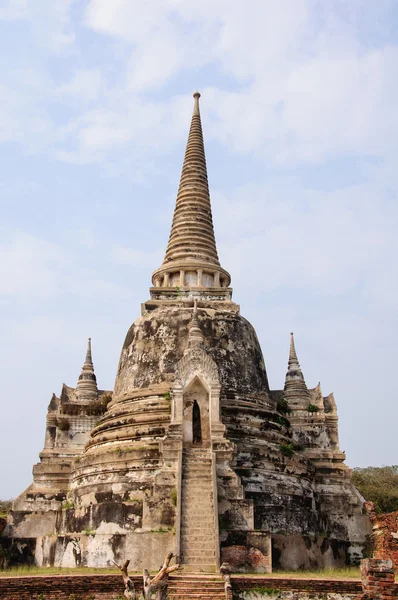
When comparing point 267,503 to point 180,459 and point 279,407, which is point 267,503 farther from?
point 279,407

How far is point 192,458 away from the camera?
1795 centimetres

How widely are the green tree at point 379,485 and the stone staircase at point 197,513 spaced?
1970 centimetres

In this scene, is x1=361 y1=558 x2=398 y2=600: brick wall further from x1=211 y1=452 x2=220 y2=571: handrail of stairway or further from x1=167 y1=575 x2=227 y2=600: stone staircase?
x1=211 y1=452 x2=220 y2=571: handrail of stairway

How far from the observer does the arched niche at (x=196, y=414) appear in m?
19.2

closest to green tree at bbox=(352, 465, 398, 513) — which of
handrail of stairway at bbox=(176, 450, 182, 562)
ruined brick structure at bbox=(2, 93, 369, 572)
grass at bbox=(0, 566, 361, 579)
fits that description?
ruined brick structure at bbox=(2, 93, 369, 572)

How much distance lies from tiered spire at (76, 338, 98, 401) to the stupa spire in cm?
453

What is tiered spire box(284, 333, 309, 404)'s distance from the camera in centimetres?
2609

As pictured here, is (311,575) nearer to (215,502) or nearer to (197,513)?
(215,502)

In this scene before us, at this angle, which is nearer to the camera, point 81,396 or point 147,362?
point 147,362

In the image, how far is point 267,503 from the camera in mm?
18828

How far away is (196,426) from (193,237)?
400 inches

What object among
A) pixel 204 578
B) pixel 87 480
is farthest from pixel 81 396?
pixel 204 578

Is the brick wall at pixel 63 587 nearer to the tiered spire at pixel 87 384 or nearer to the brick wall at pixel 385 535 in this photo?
the brick wall at pixel 385 535

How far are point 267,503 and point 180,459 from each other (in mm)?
3139
